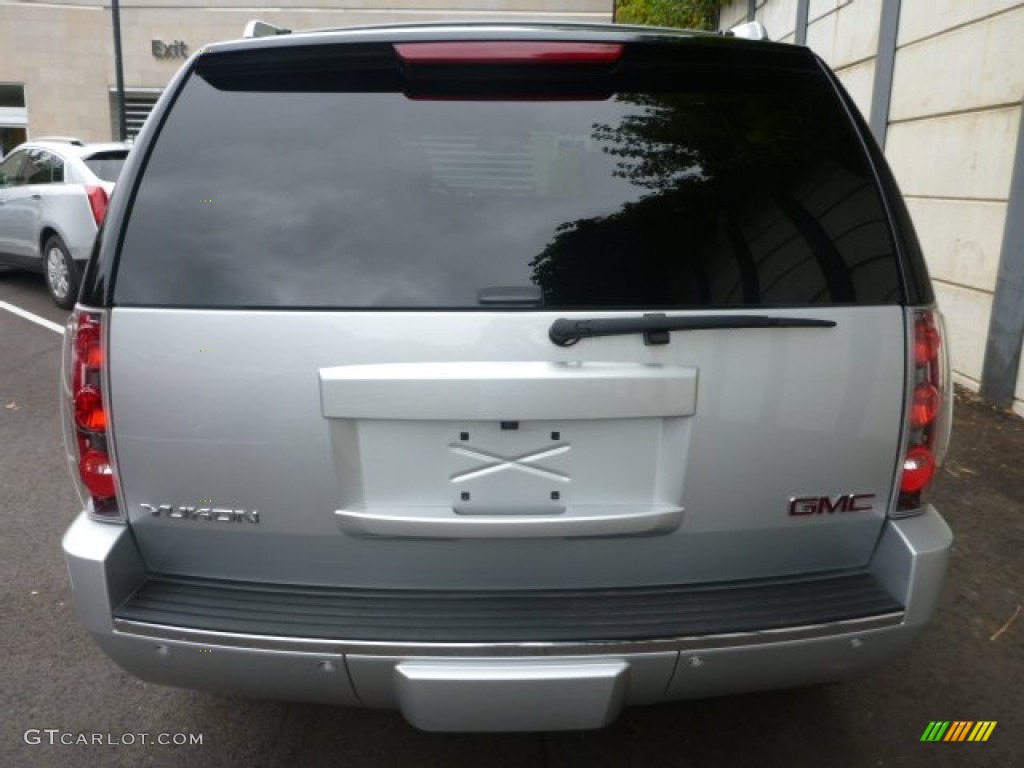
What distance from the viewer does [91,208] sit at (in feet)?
29.1

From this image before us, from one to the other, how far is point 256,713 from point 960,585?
2.90m

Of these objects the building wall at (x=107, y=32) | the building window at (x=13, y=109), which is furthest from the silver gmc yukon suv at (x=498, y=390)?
the building window at (x=13, y=109)

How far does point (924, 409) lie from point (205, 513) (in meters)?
1.73

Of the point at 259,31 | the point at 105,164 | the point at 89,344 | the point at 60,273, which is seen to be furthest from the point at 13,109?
the point at 89,344

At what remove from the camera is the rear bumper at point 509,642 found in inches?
73.7

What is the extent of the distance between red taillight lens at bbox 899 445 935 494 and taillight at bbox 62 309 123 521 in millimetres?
1901

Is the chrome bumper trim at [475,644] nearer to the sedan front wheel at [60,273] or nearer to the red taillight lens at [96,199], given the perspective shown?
the red taillight lens at [96,199]

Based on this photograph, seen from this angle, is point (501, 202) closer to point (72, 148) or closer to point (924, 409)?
point (924, 409)

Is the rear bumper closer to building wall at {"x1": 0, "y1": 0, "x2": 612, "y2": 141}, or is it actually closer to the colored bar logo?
the colored bar logo

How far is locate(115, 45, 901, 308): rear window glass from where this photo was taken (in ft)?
6.40

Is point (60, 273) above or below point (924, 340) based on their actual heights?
below

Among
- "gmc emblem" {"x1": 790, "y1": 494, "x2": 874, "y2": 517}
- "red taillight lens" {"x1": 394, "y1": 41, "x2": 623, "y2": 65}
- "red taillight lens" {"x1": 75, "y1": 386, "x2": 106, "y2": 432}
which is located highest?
"red taillight lens" {"x1": 394, "y1": 41, "x2": 623, "y2": 65}

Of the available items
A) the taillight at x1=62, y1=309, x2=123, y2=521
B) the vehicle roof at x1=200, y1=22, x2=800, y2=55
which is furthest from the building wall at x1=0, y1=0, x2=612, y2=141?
the taillight at x1=62, y1=309, x2=123, y2=521

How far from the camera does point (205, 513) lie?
2016 millimetres
